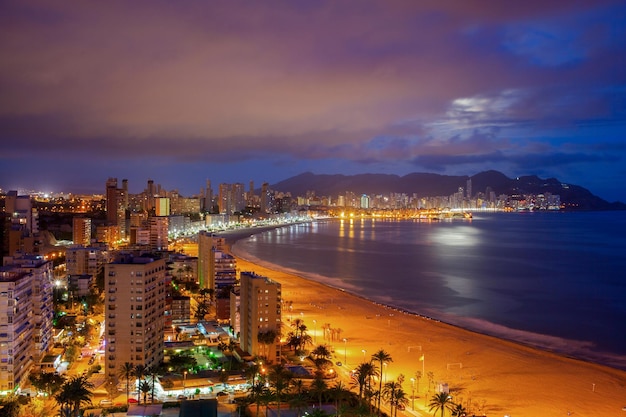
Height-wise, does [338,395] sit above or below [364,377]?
below

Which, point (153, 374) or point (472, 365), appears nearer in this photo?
point (153, 374)

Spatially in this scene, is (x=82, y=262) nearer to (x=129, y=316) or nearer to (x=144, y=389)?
(x=129, y=316)

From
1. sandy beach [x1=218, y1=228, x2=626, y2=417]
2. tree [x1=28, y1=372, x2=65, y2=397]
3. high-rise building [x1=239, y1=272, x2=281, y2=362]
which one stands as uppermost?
high-rise building [x1=239, y1=272, x2=281, y2=362]

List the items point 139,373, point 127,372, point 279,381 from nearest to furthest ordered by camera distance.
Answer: point 279,381 → point 139,373 → point 127,372

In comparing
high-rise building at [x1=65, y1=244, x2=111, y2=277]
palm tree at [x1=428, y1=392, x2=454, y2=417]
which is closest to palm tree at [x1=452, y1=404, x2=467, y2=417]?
palm tree at [x1=428, y1=392, x2=454, y2=417]

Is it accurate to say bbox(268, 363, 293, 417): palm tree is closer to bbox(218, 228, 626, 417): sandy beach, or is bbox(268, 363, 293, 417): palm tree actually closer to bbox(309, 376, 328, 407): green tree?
bbox(309, 376, 328, 407): green tree

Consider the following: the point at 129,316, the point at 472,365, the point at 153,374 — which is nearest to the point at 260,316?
the point at 129,316

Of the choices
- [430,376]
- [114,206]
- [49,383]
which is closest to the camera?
[49,383]
